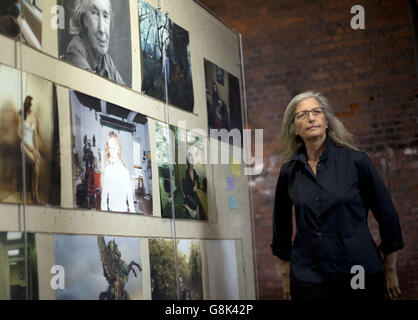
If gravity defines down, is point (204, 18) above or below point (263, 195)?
above

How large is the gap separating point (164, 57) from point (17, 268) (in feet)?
5.59

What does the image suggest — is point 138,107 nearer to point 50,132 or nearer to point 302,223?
point 50,132

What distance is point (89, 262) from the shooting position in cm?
274

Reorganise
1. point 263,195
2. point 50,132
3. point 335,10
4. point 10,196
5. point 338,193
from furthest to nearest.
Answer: point 263,195, point 335,10, point 338,193, point 50,132, point 10,196

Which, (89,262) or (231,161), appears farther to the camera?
(231,161)

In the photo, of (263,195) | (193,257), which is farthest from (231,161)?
(263,195)

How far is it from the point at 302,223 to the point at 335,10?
9.79ft

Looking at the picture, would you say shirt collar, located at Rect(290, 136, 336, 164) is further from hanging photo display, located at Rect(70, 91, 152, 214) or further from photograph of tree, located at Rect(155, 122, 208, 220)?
hanging photo display, located at Rect(70, 91, 152, 214)

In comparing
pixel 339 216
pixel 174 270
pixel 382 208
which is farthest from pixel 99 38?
pixel 382 208

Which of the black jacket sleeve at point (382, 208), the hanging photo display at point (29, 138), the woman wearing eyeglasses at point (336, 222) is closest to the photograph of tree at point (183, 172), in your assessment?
the woman wearing eyeglasses at point (336, 222)

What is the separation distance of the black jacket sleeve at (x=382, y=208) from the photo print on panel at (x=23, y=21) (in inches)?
67.6

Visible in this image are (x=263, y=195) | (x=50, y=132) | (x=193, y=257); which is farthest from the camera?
(x=263, y=195)

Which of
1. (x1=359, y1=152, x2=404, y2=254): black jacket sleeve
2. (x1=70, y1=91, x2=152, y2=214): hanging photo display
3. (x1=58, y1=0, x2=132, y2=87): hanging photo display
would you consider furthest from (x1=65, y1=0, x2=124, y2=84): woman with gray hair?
(x1=359, y1=152, x2=404, y2=254): black jacket sleeve

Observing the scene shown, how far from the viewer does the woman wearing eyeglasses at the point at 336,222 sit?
3014mm
